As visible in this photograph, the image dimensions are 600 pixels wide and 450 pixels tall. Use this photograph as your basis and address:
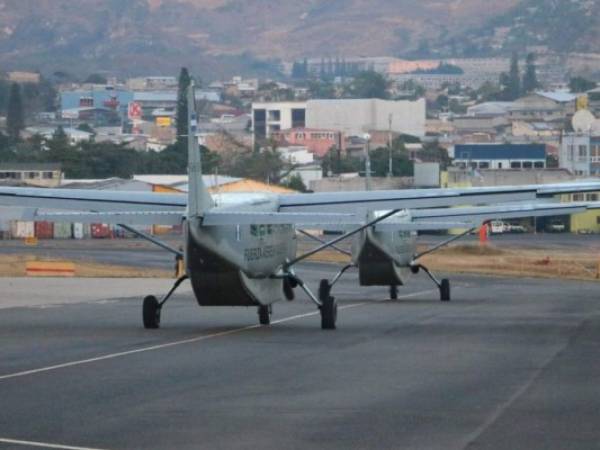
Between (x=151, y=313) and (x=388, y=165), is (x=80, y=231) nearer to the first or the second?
(x=388, y=165)

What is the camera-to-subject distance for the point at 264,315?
1112 inches

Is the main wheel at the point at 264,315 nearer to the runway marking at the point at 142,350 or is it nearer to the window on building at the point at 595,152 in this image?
the runway marking at the point at 142,350

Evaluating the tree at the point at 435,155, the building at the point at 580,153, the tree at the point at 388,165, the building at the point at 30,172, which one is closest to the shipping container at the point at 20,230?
the building at the point at 30,172

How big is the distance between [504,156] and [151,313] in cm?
11452

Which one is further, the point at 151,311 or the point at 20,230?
the point at 20,230

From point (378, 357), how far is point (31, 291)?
2000 cm

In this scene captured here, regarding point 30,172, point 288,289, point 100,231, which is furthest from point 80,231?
point 288,289

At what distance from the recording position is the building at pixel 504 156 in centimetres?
13788

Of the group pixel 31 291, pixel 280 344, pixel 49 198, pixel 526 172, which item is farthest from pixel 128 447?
pixel 526 172

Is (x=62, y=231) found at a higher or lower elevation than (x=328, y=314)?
lower

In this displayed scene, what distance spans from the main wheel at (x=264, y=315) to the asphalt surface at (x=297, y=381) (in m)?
0.23

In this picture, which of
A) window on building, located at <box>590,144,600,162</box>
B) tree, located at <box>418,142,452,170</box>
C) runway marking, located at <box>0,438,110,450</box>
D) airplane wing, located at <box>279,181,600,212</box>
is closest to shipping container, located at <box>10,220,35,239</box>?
window on building, located at <box>590,144,600,162</box>

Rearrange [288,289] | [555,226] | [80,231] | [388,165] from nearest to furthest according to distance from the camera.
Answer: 1. [288,289]
2. [80,231]
3. [555,226]
4. [388,165]

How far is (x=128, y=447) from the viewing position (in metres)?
14.5
